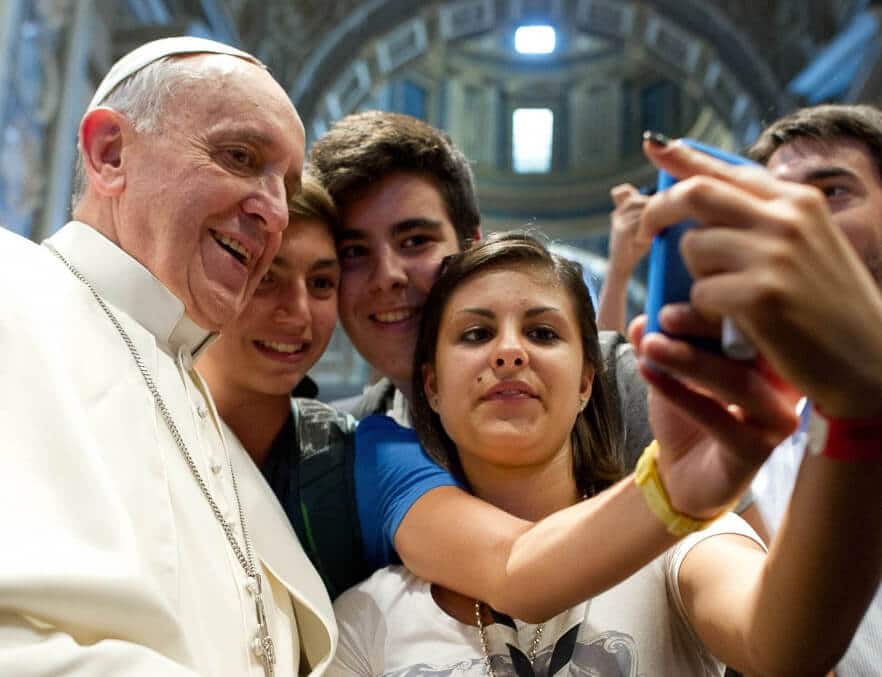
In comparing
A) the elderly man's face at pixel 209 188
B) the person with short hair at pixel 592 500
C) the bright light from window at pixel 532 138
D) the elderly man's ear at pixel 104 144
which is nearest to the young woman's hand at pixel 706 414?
the person with short hair at pixel 592 500

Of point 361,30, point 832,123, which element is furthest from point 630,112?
A: point 832,123

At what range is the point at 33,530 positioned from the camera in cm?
121

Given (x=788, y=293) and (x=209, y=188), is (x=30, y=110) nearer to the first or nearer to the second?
(x=209, y=188)

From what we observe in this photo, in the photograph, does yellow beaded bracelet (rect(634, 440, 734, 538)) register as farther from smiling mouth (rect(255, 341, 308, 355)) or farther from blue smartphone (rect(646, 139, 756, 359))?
smiling mouth (rect(255, 341, 308, 355))

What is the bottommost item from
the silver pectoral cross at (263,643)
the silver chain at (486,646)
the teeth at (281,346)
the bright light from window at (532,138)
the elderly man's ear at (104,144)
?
the bright light from window at (532,138)

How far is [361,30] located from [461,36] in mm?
1282

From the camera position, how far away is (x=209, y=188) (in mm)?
1762

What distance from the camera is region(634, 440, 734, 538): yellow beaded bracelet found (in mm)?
1136

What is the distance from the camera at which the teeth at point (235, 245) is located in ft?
5.95

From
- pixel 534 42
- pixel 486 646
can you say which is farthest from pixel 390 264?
pixel 534 42

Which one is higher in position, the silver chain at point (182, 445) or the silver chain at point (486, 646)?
the silver chain at point (182, 445)

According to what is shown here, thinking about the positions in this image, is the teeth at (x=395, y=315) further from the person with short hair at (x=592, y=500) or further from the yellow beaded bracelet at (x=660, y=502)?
the yellow beaded bracelet at (x=660, y=502)

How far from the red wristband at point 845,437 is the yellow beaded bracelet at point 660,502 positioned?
7.5 inches

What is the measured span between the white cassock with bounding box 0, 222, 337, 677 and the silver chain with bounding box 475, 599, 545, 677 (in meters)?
0.27
